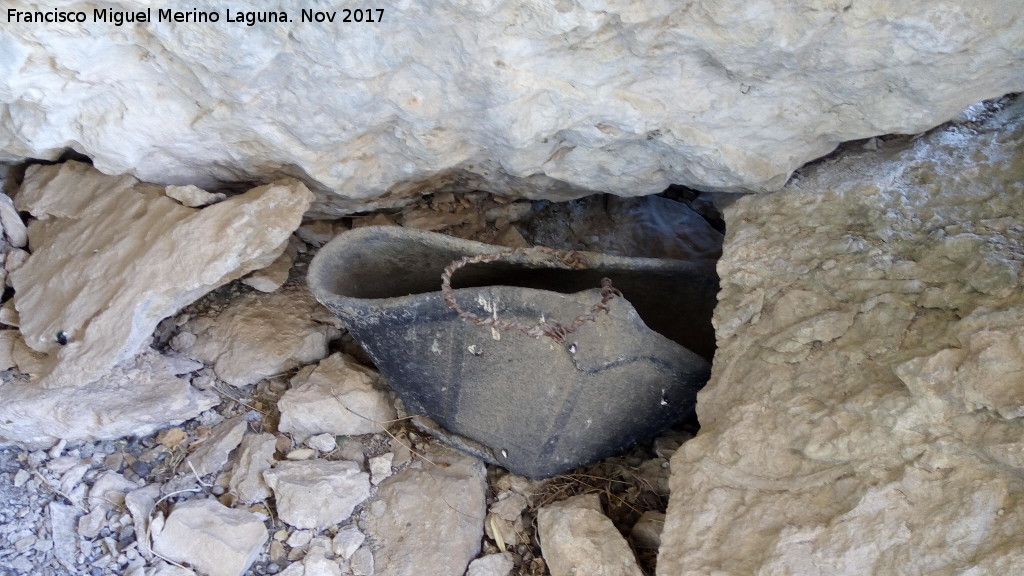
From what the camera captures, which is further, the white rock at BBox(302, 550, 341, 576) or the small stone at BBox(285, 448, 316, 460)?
the small stone at BBox(285, 448, 316, 460)

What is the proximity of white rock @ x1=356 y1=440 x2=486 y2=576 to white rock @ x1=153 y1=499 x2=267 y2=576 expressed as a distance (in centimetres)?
25

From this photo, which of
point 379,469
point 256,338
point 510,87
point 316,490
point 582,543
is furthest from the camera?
point 256,338

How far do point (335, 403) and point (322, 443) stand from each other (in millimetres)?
97

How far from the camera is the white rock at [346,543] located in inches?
66.9

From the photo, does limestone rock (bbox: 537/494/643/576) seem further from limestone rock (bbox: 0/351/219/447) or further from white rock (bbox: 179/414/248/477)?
limestone rock (bbox: 0/351/219/447)

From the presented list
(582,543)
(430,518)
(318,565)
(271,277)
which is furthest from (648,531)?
(271,277)

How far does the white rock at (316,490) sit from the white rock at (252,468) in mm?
22

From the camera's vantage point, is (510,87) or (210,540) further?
(210,540)

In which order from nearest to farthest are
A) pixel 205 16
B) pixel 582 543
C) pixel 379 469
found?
pixel 205 16, pixel 582 543, pixel 379 469

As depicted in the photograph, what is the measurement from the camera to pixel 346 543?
1.70 meters

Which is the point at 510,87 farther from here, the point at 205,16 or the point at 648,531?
the point at 648,531

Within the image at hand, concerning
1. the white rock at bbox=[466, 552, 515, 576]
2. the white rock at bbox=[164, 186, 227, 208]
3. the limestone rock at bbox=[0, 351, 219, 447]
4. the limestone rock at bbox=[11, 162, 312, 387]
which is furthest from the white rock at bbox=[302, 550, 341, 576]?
the white rock at bbox=[164, 186, 227, 208]

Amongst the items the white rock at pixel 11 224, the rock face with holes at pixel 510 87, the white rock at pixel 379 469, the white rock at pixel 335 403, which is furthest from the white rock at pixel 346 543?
the white rock at pixel 11 224

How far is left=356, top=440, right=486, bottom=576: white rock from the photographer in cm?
171
